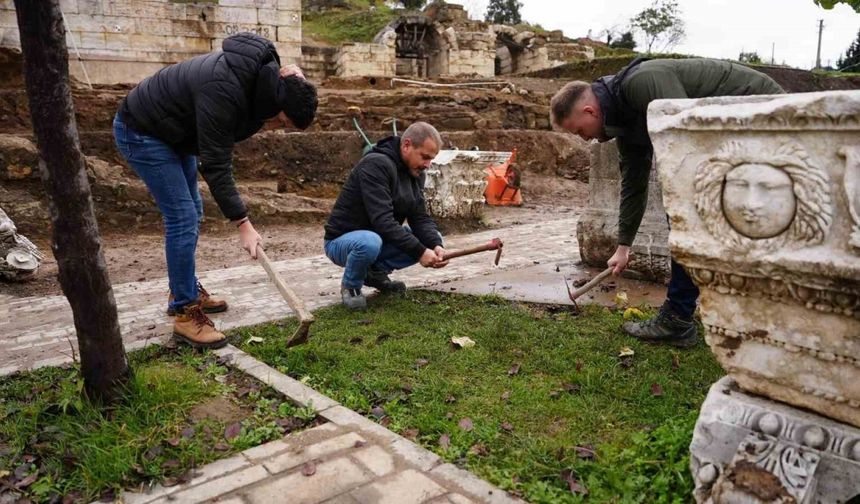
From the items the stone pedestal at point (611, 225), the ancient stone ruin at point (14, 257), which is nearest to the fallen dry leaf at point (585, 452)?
the stone pedestal at point (611, 225)

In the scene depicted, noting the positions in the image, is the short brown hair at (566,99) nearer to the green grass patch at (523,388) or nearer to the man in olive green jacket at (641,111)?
the man in olive green jacket at (641,111)

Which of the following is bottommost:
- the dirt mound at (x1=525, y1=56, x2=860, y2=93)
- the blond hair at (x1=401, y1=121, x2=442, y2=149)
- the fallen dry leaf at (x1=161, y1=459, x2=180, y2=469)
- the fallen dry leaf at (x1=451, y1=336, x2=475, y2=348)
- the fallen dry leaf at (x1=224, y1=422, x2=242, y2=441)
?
the fallen dry leaf at (x1=224, y1=422, x2=242, y2=441)

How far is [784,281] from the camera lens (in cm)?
190

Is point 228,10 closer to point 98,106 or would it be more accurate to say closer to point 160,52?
point 160,52

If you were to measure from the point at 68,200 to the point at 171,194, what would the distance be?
3.62 ft

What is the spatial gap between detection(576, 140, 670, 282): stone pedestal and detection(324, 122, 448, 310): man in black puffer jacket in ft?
5.46

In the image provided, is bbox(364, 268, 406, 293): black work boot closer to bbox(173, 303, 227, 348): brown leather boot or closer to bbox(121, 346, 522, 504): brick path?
bbox(173, 303, 227, 348): brown leather boot

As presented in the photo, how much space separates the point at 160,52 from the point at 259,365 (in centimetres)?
1513

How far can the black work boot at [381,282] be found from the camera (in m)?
4.80

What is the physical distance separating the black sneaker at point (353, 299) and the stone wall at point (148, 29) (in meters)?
13.4

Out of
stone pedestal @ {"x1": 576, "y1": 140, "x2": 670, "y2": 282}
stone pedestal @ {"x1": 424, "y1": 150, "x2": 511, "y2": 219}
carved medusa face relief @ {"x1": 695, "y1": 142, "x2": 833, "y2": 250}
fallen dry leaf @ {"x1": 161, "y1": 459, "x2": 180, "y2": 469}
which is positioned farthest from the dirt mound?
fallen dry leaf @ {"x1": 161, "y1": 459, "x2": 180, "y2": 469}

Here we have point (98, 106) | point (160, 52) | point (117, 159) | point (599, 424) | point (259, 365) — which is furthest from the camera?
point (160, 52)

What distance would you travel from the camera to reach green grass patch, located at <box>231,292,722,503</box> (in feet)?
7.53

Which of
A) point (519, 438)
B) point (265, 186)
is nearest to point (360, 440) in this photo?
point (519, 438)
